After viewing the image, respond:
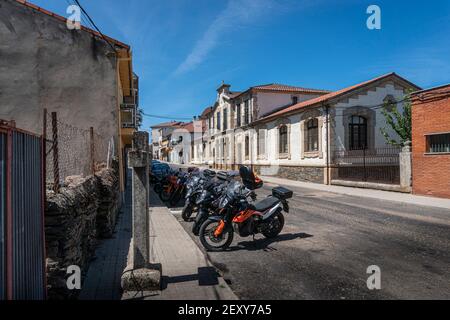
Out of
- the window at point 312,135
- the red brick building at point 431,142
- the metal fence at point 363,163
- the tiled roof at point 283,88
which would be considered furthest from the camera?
the tiled roof at point 283,88

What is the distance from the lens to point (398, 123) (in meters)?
21.7

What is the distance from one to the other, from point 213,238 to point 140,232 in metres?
2.11

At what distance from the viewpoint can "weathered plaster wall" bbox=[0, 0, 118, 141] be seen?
36.4 ft

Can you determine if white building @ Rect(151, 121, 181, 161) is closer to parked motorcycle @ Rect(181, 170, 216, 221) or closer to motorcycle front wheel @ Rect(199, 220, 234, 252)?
parked motorcycle @ Rect(181, 170, 216, 221)

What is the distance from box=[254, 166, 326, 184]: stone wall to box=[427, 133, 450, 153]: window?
24.8ft

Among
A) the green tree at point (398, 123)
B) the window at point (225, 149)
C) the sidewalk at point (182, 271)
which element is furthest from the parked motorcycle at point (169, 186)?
the window at point (225, 149)

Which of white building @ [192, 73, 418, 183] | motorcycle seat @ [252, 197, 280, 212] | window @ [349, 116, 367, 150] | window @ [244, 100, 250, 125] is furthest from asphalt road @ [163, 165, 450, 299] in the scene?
window @ [244, 100, 250, 125]

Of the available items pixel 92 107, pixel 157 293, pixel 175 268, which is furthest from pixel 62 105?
pixel 157 293

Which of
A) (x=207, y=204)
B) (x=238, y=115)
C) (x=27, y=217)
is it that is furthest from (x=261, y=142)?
(x=27, y=217)

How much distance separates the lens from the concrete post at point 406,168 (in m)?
14.7

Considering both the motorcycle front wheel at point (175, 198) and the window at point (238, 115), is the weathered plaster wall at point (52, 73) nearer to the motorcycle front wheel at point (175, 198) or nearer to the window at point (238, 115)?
the motorcycle front wheel at point (175, 198)

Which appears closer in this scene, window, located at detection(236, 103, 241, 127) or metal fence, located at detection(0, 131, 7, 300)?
metal fence, located at detection(0, 131, 7, 300)

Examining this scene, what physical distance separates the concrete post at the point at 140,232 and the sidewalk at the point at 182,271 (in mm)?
154
